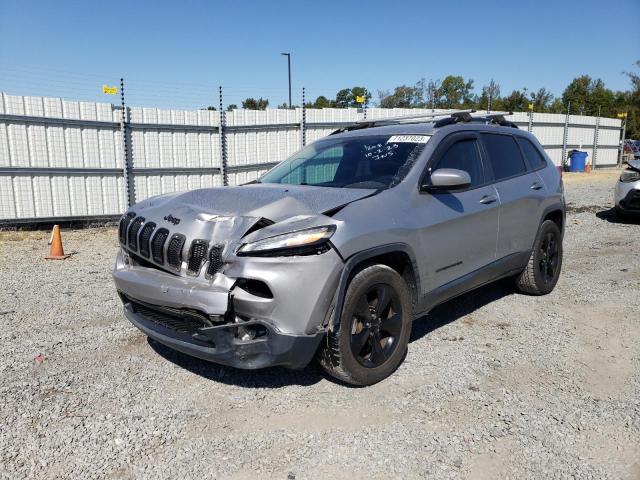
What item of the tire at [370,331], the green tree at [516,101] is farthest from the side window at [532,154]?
the green tree at [516,101]

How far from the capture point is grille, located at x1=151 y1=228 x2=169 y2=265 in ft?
10.6

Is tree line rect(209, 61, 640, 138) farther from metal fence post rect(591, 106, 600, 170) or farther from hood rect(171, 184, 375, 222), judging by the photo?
hood rect(171, 184, 375, 222)

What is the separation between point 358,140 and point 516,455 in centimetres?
273

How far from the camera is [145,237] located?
3379mm

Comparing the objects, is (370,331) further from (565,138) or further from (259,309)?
(565,138)

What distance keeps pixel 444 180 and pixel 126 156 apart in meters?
8.68

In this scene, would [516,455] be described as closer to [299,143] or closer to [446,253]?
[446,253]

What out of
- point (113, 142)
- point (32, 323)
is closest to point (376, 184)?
point (32, 323)

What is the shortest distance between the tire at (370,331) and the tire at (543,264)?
2.24 meters

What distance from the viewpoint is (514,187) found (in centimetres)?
478

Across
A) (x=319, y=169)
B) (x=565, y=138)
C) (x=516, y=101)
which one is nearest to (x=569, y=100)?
(x=516, y=101)

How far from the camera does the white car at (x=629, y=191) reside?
9.51 metres

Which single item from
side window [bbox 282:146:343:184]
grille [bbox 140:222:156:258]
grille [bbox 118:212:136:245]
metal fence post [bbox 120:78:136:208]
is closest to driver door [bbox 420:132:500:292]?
side window [bbox 282:146:343:184]

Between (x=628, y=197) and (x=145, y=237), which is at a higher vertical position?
(x=145, y=237)
